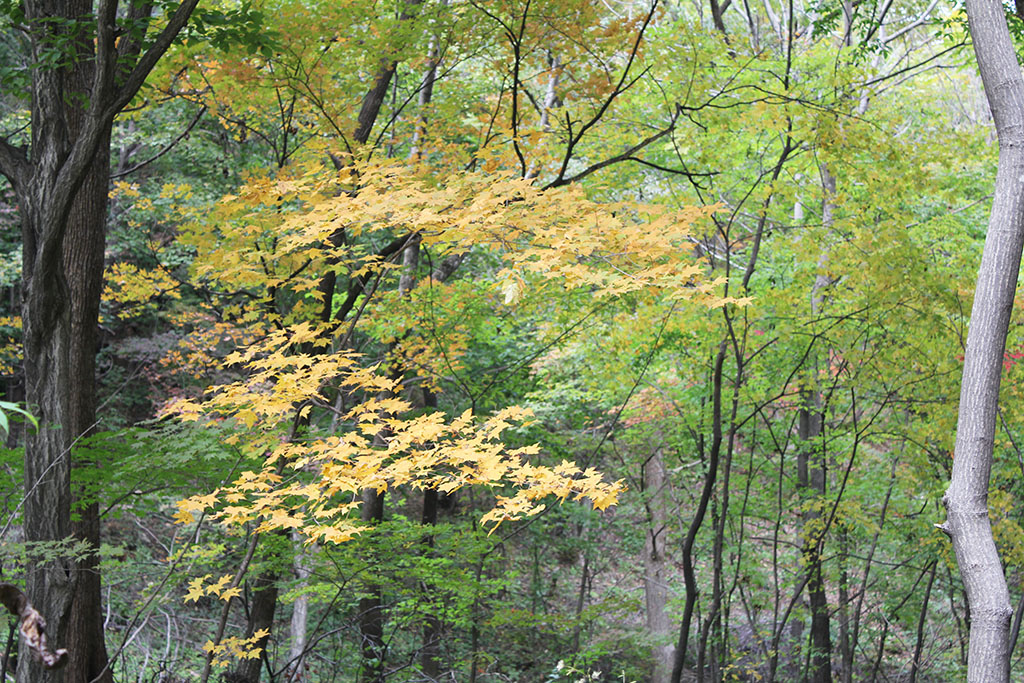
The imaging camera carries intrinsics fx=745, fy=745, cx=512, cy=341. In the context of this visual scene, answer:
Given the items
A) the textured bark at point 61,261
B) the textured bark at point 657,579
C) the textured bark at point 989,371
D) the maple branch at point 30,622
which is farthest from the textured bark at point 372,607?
the maple branch at point 30,622

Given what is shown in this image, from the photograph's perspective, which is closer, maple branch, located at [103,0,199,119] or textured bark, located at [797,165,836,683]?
maple branch, located at [103,0,199,119]

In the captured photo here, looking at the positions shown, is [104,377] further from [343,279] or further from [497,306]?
[497,306]

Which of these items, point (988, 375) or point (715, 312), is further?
point (715, 312)

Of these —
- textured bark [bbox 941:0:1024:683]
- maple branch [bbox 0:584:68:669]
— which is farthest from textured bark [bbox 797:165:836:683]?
maple branch [bbox 0:584:68:669]

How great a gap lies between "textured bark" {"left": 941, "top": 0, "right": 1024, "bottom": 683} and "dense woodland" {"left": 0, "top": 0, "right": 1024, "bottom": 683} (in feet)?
0.05

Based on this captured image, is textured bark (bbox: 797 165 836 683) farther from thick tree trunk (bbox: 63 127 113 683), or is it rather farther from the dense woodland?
thick tree trunk (bbox: 63 127 113 683)

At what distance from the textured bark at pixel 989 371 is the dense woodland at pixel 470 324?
0.05ft

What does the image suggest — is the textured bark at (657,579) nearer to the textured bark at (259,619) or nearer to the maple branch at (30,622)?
the textured bark at (259,619)

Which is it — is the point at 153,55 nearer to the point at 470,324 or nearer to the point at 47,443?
the point at 47,443

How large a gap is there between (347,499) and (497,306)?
8.62 feet

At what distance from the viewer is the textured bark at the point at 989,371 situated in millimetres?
2932

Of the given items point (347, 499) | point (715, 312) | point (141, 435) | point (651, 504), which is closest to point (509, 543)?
point (651, 504)

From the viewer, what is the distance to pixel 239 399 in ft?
13.1

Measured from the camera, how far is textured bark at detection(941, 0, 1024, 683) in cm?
293
